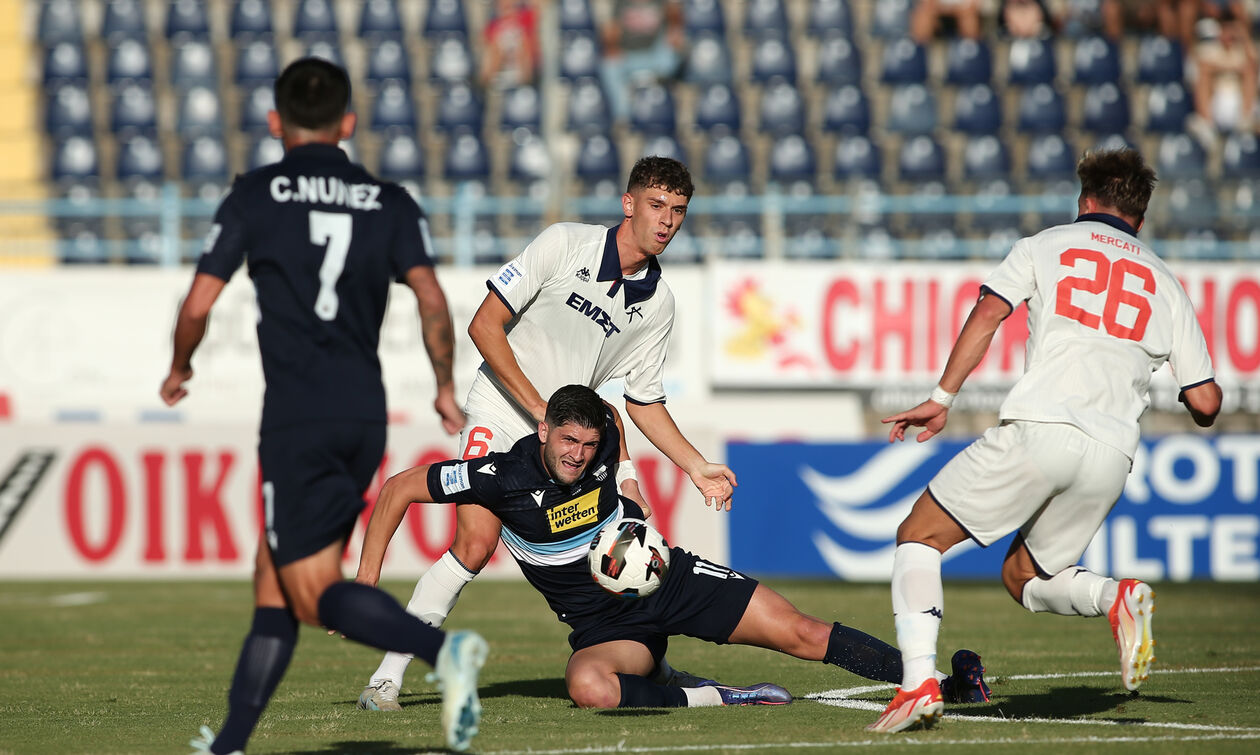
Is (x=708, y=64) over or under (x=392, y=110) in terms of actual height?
over

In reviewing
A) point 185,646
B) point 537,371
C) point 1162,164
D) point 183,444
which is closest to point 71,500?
point 183,444

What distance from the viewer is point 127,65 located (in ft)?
68.0

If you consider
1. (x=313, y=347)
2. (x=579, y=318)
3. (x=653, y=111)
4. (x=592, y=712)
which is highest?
(x=653, y=111)

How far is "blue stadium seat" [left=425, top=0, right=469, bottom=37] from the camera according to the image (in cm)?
2152

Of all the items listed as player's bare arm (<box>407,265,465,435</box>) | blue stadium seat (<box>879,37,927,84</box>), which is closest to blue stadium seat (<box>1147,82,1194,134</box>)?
blue stadium seat (<box>879,37,927,84</box>)

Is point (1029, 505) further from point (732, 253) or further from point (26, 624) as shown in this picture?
point (732, 253)

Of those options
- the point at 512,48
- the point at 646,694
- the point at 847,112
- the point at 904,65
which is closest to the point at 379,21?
the point at 512,48

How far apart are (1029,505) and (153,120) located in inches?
678

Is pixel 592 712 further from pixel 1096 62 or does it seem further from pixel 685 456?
pixel 1096 62

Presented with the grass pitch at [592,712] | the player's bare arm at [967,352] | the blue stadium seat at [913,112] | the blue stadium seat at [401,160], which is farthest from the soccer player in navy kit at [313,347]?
the blue stadium seat at [913,112]

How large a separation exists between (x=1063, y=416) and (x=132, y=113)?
17381mm

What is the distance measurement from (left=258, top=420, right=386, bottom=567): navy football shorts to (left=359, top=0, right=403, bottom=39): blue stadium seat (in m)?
17.6

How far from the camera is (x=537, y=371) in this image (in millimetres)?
6891

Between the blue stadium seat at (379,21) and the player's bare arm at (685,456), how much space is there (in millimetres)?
15590
